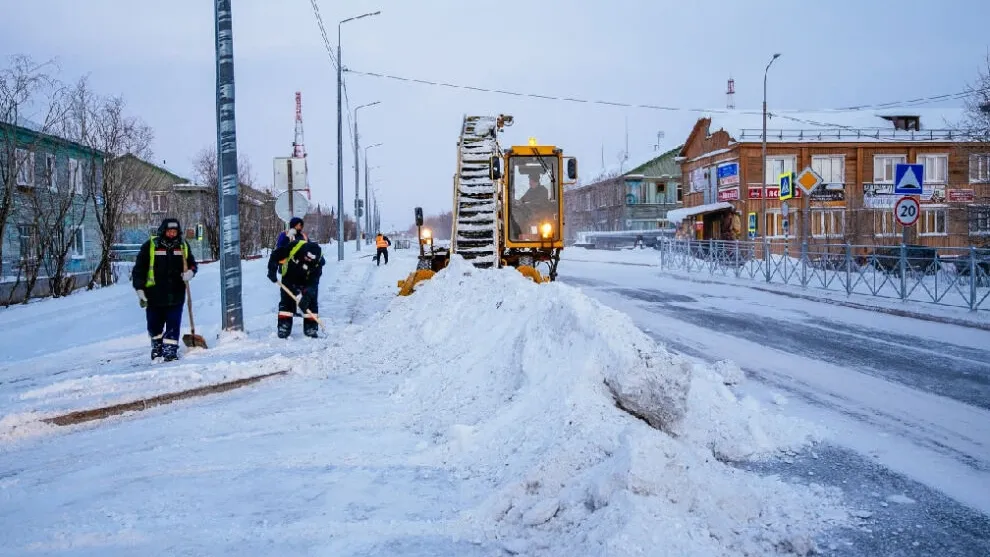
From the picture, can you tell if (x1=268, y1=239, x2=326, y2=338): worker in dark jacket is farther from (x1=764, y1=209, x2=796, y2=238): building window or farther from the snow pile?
(x1=764, y1=209, x2=796, y2=238): building window

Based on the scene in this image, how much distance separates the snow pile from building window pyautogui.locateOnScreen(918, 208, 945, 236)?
1640 inches

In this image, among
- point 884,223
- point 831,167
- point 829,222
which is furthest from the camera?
point 831,167

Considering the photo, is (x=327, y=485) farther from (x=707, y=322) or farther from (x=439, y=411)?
(x=707, y=322)

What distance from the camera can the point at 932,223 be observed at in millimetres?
42062

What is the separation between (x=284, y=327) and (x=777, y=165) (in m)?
36.7

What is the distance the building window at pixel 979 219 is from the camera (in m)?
21.0

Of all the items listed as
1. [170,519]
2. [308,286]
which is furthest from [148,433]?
[308,286]

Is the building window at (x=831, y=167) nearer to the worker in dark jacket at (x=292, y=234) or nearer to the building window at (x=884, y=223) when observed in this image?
the building window at (x=884, y=223)

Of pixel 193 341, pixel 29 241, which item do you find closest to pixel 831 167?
pixel 29 241

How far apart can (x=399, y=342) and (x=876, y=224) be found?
123 feet

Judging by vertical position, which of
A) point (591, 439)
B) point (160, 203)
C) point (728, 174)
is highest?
point (728, 174)

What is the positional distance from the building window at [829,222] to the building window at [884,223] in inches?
69.5

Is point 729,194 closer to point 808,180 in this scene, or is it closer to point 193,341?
point 808,180

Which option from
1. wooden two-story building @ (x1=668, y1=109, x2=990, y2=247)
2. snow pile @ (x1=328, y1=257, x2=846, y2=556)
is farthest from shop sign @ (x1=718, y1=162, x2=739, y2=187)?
snow pile @ (x1=328, y1=257, x2=846, y2=556)
